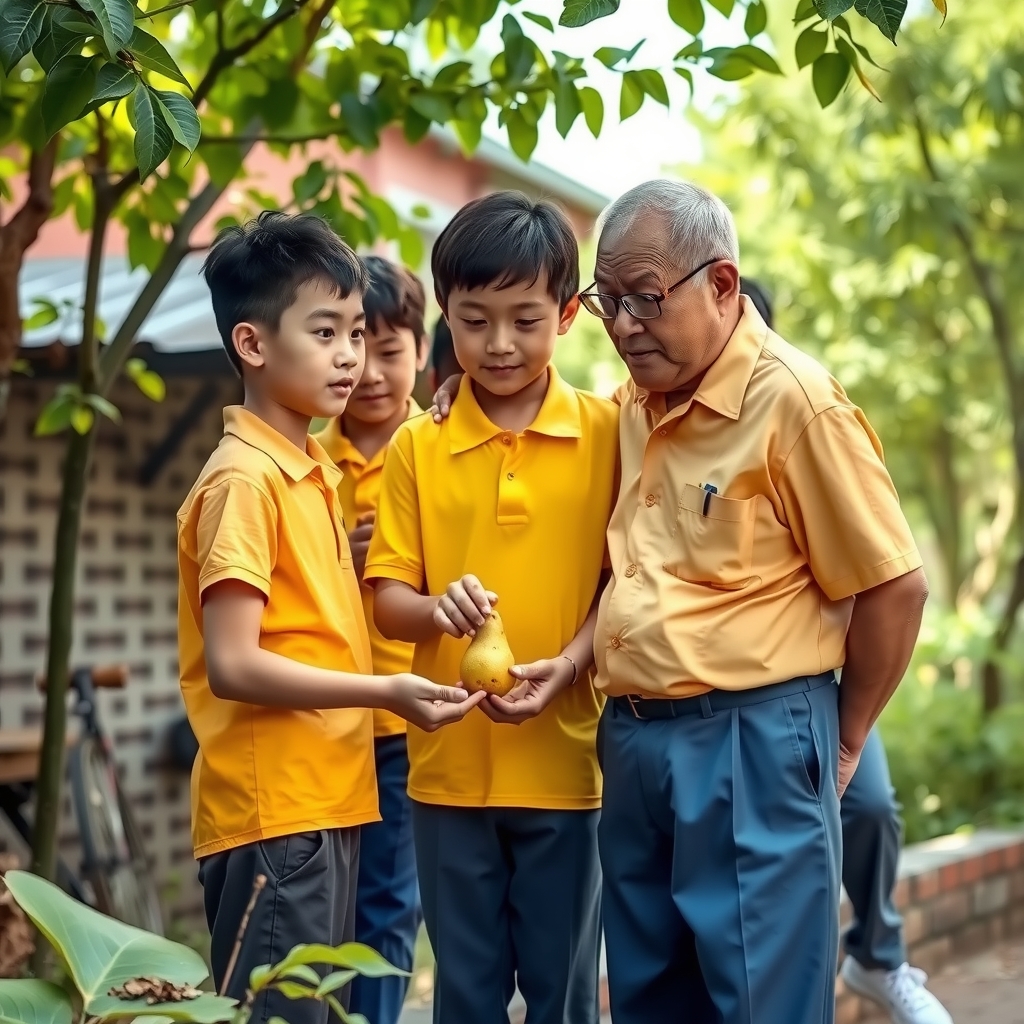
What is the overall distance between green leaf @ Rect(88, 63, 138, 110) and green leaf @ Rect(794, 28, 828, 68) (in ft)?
4.68

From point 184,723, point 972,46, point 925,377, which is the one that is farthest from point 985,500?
point 184,723

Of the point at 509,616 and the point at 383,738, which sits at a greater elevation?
the point at 509,616

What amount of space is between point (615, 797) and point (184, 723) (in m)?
4.37

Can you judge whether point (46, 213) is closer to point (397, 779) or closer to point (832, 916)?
point (397, 779)

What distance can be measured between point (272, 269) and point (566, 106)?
3.44 ft

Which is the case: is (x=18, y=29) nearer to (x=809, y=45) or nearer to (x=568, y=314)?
(x=568, y=314)

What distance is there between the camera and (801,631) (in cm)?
243

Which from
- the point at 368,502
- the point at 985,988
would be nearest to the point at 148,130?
the point at 368,502

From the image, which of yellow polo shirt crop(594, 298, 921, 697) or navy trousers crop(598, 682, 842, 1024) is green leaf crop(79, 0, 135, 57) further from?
navy trousers crop(598, 682, 842, 1024)

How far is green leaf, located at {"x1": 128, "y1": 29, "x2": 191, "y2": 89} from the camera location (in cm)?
198

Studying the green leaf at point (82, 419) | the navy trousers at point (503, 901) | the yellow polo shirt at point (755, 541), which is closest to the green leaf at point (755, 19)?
the yellow polo shirt at point (755, 541)

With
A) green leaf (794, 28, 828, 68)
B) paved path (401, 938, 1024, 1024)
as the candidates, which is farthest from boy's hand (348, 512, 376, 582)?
paved path (401, 938, 1024, 1024)

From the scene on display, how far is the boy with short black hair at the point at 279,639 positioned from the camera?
2328 millimetres

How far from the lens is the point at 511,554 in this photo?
8.53ft
